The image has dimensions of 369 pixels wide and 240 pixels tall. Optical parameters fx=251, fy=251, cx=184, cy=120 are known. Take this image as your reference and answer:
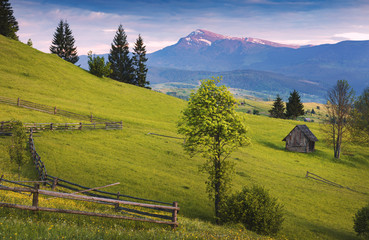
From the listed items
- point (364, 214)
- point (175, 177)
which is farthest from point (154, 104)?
point (364, 214)

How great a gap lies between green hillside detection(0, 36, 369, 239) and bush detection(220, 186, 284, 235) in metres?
2.52

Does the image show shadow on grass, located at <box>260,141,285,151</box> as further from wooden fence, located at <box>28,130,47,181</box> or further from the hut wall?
wooden fence, located at <box>28,130,47,181</box>

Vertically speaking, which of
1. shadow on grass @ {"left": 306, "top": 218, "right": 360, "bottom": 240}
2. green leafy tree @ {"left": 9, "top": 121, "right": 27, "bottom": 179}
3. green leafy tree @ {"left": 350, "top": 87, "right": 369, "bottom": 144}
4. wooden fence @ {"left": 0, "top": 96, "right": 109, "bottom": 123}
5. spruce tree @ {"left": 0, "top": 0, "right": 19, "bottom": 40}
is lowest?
shadow on grass @ {"left": 306, "top": 218, "right": 360, "bottom": 240}

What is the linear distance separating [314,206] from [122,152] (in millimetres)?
26189

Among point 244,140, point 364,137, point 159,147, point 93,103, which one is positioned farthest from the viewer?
point 93,103

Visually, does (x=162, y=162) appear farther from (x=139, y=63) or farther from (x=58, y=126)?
(x=139, y=63)

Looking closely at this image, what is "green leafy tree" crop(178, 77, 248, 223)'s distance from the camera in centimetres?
2164

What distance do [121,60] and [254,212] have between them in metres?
102

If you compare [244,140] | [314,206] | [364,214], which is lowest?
[314,206]

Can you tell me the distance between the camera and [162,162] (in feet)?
118

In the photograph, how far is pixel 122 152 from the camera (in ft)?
121

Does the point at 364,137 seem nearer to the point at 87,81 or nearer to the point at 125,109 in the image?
the point at 125,109

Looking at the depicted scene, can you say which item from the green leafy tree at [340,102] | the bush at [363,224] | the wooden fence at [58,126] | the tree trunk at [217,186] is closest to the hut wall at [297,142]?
the green leafy tree at [340,102]

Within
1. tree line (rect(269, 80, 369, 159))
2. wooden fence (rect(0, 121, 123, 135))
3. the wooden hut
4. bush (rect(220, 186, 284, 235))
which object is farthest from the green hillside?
tree line (rect(269, 80, 369, 159))
